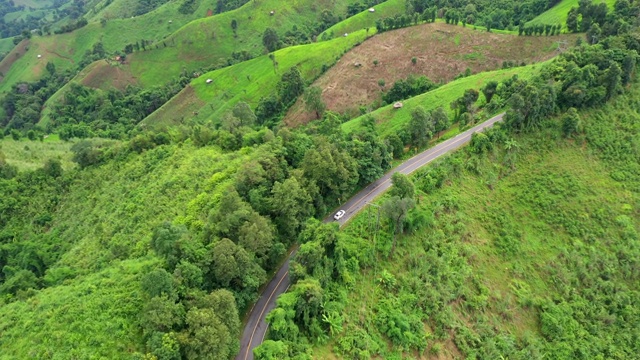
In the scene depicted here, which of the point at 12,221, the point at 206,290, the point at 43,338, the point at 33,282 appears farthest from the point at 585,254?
the point at 12,221

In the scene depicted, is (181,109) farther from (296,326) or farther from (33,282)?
(296,326)

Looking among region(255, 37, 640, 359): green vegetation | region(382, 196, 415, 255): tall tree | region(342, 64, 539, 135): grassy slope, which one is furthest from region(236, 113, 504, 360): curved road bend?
region(342, 64, 539, 135): grassy slope

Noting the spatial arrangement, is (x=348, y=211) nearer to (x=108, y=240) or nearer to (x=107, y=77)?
(x=108, y=240)

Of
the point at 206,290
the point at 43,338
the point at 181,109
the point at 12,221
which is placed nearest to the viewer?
the point at 43,338

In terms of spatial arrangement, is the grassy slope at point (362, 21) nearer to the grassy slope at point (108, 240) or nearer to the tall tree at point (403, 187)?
the grassy slope at point (108, 240)

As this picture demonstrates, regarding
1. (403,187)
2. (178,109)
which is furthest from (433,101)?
(178,109)

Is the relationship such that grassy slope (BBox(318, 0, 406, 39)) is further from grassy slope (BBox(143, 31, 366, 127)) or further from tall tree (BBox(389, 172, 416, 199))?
tall tree (BBox(389, 172, 416, 199))

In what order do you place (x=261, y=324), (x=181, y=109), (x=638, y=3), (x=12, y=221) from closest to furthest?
(x=261, y=324), (x=12, y=221), (x=638, y=3), (x=181, y=109)
